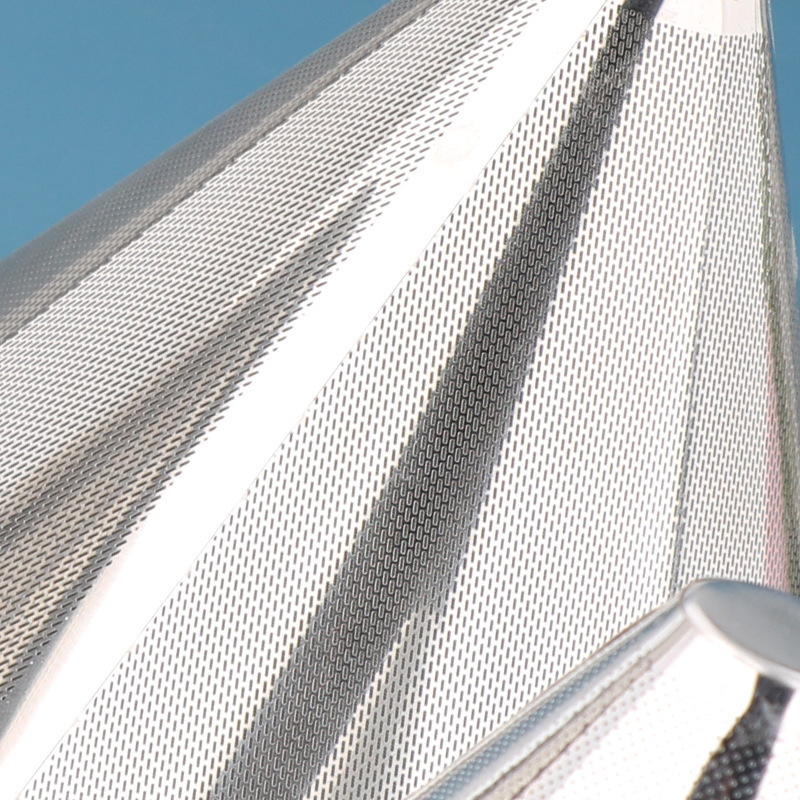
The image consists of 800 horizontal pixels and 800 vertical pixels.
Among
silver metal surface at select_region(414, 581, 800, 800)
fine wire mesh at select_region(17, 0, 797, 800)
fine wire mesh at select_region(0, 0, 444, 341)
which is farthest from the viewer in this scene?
fine wire mesh at select_region(0, 0, 444, 341)

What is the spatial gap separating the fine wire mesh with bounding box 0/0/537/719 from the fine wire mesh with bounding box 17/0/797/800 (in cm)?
3

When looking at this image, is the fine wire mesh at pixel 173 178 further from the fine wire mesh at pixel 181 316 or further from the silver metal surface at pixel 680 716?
the silver metal surface at pixel 680 716

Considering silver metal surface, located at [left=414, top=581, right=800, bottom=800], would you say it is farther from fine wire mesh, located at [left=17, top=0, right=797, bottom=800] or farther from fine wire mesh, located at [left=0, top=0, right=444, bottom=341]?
fine wire mesh, located at [left=0, top=0, right=444, bottom=341]

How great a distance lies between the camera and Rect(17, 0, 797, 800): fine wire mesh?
1.45 ft

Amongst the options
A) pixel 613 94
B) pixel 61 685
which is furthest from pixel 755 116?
pixel 61 685

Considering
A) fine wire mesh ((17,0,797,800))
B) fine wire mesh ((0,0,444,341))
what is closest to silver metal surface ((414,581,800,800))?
fine wire mesh ((17,0,797,800))

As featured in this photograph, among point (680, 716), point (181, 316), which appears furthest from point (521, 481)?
point (680, 716)

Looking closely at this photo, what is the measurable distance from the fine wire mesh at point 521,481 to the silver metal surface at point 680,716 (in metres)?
0.26

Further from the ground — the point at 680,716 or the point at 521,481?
the point at 680,716

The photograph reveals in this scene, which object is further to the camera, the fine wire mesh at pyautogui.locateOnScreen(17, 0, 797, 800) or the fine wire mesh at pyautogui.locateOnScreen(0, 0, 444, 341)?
the fine wire mesh at pyautogui.locateOnScreen(0, 0, 444, 341)

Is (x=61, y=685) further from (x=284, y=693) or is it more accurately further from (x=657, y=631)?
(x=657, y=631)

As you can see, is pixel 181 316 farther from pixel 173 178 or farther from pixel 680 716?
pixel 680 716

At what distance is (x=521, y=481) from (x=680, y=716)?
305 mm

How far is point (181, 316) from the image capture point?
1.62 feet
